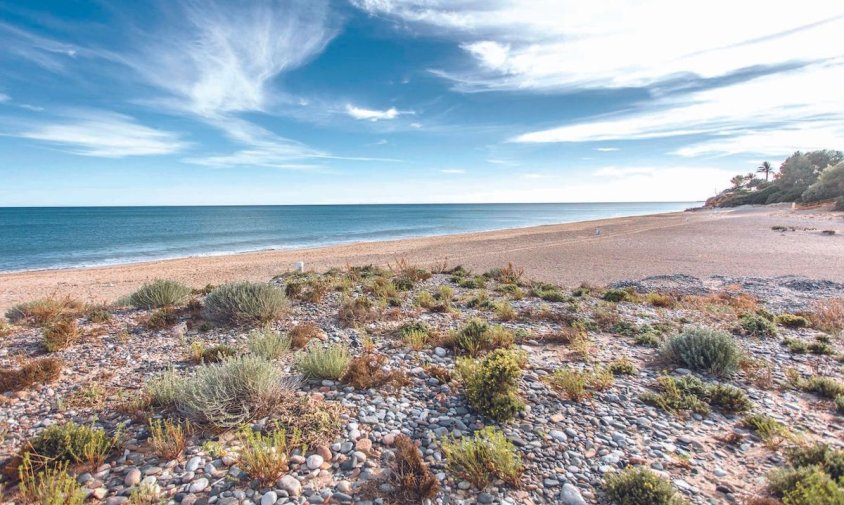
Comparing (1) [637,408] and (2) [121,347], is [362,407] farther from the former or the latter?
(2) [121,347]

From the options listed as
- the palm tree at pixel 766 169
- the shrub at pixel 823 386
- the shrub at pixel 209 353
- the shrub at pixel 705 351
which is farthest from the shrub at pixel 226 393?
the palm tree at pixel 766 169

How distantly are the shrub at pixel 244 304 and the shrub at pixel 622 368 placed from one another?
7.11 m

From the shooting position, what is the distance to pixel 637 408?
4902mm

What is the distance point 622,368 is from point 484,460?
135 inches

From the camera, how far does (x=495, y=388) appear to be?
4750mm

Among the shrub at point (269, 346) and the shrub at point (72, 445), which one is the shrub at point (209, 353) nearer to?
→ the shrub at point (269, 346)

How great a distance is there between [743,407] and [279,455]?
18.3 feet

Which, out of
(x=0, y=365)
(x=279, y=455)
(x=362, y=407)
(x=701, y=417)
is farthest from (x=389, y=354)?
(x=0, y=365)

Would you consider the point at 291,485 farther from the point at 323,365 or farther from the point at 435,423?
the point at 323,365

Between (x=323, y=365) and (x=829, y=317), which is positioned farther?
(x=829, y=317)

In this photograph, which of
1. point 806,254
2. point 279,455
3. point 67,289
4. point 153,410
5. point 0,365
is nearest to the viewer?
point 279,455

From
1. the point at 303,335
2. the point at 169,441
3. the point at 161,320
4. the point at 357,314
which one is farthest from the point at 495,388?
the point at 161,320

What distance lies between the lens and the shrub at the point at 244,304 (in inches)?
342

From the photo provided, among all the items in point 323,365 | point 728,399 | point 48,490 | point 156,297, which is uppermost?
point 156,297
